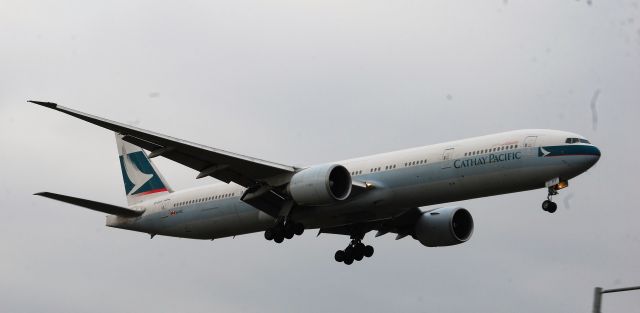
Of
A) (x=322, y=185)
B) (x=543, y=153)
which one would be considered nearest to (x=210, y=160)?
(x=322, y=185)

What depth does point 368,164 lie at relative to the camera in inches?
1663

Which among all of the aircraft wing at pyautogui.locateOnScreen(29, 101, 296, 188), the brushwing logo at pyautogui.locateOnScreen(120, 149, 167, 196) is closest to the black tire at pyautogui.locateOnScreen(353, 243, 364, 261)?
the aircraft wing at pyautogui.locateOnScreen(29, 101, 296, 188)

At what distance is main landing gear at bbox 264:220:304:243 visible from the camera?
1687 inches

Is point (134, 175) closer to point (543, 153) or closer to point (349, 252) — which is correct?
point (349, 252)

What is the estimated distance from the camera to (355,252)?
48312 millimetres

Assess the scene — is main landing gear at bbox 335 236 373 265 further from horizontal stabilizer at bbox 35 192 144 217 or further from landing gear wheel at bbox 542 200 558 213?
landing gear wheel at bbox 542 200 558 213

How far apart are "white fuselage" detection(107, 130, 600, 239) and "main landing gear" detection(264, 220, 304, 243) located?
1.45 feet

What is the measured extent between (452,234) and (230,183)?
10.2 m

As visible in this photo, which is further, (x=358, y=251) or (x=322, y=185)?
(x=358, y=251)

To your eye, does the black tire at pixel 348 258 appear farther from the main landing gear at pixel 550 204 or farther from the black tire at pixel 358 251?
the main landing gear at pixel 550 204

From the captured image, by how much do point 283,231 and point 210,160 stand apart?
4146mm

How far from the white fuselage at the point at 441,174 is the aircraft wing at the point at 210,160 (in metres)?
1.97

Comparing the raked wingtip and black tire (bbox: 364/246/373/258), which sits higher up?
black tire (bbox: 364/246/373/258)

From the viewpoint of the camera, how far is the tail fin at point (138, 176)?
2023 inches
